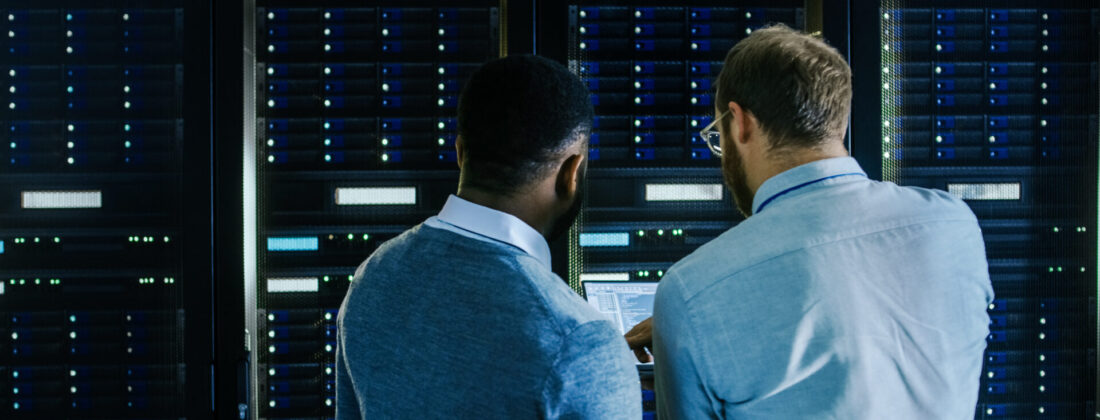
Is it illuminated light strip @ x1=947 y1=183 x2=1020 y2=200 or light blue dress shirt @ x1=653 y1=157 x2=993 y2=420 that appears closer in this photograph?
light blue dress shirt @ x1=653 y1=157 x2=993 y2=420

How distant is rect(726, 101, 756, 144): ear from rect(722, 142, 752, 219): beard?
31 mm

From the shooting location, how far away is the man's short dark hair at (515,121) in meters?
0.77

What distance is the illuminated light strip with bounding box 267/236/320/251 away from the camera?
212 cm

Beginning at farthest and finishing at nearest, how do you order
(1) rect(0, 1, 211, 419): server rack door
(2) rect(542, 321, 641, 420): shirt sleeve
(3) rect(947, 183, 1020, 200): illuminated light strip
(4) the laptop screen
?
(3) rect(947, 183, 1020, 200): illuminated light strip, (1) rect(0, 1, 211, 419): server rack door, (4) the laptop screen, (2) rect(542, 321, 641, 420): shirt sleeve

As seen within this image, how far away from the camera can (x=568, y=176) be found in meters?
0.82

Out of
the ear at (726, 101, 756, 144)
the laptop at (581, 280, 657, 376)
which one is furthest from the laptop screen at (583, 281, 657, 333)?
the ear at (726, 101, 756, 144)

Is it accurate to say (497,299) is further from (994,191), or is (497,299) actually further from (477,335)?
(994,191)

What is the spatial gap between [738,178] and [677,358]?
28 cm

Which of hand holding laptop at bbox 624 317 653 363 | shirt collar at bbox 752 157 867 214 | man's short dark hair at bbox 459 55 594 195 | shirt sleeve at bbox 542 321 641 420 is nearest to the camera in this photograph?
shirt sleeve at bbox 542 321 641 420

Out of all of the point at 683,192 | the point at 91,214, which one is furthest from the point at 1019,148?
the point at 91,214

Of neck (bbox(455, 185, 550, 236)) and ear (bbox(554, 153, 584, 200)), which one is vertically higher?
ear (bbox(554, 153, 584, 200))

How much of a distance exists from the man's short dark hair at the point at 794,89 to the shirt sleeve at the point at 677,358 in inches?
9.7

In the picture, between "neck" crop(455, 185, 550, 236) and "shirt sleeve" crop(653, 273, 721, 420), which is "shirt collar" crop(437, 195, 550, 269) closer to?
"neck" crop(455, 185, 550, 236)

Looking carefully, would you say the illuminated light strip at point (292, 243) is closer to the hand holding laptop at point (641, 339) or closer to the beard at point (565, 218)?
the hand holding laptop at point (641, 339)
